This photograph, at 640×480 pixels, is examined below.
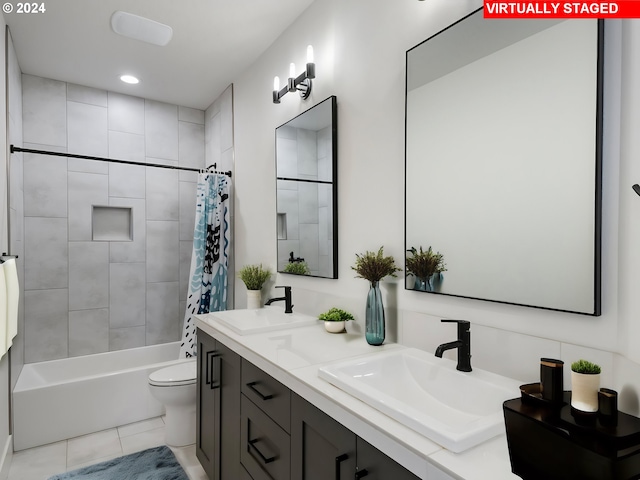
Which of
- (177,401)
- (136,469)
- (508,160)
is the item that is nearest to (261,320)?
(177,401)

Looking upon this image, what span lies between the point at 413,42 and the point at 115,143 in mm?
2865

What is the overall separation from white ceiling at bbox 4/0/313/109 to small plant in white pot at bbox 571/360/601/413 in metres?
2.17

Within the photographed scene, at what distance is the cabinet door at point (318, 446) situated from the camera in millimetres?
999

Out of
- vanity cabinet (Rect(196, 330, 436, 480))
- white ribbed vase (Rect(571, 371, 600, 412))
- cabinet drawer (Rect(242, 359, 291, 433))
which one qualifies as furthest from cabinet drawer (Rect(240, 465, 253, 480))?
white ribbed vase (Rect(571, 371, 600, 412))

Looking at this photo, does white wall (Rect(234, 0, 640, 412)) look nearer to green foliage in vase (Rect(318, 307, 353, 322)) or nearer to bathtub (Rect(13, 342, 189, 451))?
green foliage in vase (Rect(318, 307, 353, 322))

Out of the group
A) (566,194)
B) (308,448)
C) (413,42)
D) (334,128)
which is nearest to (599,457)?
(566,194)

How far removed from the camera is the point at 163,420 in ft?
9.66

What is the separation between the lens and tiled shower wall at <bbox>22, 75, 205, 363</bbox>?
3.08 m

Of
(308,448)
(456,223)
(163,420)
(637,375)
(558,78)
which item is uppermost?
(558,78)

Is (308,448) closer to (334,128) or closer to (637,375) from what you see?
(637,375)

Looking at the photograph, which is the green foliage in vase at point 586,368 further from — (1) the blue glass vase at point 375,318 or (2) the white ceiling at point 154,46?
(2) the white ceiling at point 154,46

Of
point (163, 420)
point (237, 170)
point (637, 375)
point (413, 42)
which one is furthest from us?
point (237, 170)

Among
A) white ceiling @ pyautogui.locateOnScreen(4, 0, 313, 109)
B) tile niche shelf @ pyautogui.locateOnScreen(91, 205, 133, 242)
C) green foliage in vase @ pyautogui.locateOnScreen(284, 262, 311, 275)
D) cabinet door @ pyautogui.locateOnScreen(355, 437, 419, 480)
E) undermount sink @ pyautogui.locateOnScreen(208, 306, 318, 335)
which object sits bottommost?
cabinet door @ pyautogui.locateOnScreen(355, 437, 419, 480)

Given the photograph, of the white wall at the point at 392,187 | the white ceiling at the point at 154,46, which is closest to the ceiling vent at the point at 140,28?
the white ceiling at the point at 154,46
